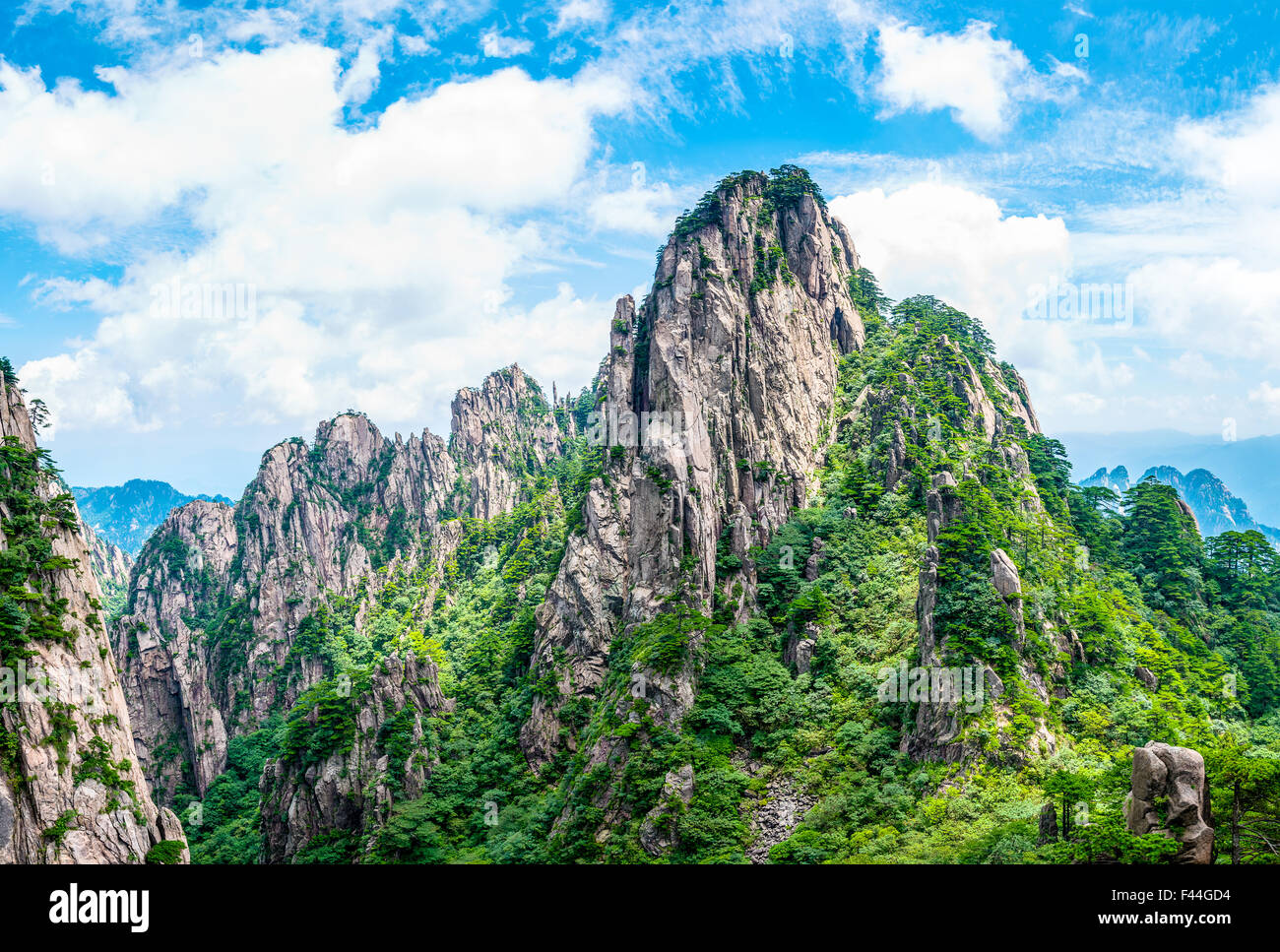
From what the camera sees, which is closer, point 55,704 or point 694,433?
point 55,704

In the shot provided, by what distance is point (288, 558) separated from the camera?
114875 millimetres

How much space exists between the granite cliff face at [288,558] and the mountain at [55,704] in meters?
54.0

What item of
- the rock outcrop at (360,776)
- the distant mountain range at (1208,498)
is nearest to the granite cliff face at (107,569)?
the rock outcrop at (360,776)

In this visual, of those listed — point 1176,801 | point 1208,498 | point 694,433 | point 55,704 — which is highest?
point 1208,498

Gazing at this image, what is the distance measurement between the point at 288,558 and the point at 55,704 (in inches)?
3170

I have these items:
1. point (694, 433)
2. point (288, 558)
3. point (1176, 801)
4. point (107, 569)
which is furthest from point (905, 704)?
point (107, 569)

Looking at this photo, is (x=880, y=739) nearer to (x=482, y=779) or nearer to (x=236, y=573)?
(x=482, y=779)

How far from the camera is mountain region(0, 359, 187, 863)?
35.2m

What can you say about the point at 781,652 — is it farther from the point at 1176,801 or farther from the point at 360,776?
the point at 360,776

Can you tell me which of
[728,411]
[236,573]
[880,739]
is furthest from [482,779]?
[236,573]

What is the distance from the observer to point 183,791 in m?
85.6

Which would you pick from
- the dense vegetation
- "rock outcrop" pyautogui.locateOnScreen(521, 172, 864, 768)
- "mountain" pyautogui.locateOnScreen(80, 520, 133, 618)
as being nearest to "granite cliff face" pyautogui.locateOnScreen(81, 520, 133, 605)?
"mountain" pyautogui.locateOnScreen(80, 520, 133, 618)

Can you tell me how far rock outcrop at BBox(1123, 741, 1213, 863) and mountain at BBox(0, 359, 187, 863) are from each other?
44.1m
